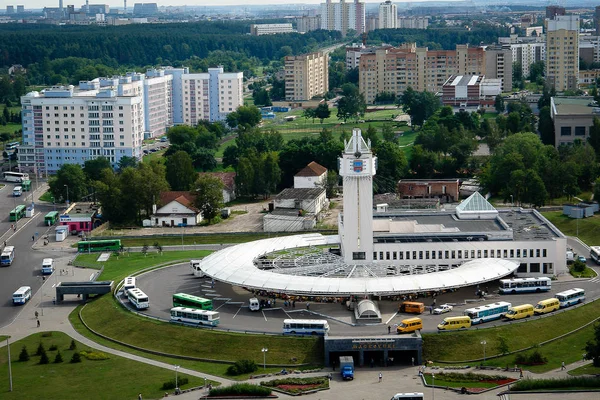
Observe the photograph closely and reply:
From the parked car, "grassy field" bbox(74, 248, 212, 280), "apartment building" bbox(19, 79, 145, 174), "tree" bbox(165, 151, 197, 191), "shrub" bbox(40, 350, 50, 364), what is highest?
"apartment building" bbox(19, 79, 145, 174)

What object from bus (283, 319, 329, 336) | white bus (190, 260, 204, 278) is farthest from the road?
bus (283, 319, 329, 336)

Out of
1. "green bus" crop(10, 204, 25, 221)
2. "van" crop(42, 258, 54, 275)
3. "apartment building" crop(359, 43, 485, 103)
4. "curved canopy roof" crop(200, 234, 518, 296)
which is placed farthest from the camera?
"apartment building" crop(359, 43, 485, 103)

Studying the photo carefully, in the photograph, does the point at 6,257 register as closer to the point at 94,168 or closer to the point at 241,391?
the point at 94,168

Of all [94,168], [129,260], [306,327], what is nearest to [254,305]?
[306,327]

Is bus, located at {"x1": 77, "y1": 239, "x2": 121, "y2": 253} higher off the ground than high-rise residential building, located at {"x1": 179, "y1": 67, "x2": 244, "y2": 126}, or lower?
lower

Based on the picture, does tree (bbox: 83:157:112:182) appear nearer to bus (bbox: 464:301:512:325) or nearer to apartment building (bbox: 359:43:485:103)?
bus (bbox: 464:301:512:325)

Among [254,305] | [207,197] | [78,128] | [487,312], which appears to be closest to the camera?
[487,312]

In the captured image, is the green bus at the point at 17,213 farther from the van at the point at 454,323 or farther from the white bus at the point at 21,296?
the van at the point at 454,323

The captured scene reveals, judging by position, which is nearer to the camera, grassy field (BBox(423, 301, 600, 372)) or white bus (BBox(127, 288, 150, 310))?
grassy field (BBox(423, 301, 600, 372))

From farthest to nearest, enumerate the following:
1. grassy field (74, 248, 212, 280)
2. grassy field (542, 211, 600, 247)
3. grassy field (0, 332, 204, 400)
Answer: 1. grassy field (542, 211, 600, 247)
2. grassy field (74, 248, 212, 280)
3. grassy field (0, 332, 204, 400)
